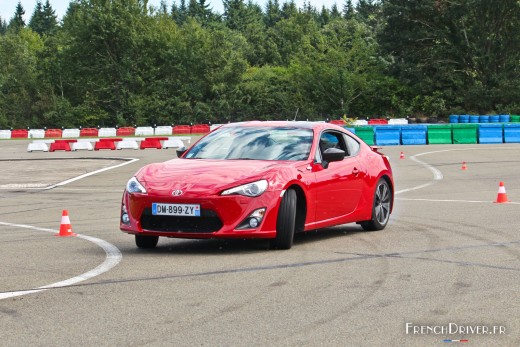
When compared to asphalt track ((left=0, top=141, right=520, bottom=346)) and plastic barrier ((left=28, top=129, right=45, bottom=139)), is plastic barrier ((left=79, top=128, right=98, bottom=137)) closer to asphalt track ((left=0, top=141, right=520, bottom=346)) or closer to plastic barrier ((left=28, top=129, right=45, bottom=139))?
plastic barrier ((left=28, top=129, right=45, bottom=139))

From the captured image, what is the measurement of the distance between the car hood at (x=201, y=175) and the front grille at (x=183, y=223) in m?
0.24

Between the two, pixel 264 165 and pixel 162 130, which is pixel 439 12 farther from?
pixel 264 165

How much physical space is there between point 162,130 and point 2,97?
31.8 metres

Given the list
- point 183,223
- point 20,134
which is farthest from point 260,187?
point 20,134

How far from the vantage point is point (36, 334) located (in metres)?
5.92

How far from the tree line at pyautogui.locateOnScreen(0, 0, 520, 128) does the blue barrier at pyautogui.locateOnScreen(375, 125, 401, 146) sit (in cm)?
2758

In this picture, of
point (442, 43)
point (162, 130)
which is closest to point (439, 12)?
point (442, 43)

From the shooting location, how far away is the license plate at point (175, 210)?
955 cm

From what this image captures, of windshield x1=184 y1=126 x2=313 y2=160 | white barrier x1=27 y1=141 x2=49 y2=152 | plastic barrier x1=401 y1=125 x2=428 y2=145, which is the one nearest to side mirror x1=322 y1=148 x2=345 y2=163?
windshield x1=184 y1=126 x2=313 y2=160

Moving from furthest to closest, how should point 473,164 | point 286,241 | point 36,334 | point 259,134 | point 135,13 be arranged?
1. point 135,13
2. point 473,164
3. point 259,134
4. point 286,241
5. point 36,334

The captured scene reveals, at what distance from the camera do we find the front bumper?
375 inches

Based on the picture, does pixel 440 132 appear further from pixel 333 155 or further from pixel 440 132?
pixel 333 155

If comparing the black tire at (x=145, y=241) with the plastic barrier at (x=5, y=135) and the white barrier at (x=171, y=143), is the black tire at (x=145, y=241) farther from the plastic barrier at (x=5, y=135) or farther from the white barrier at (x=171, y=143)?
the plastic barrier at (x=5, y=135)

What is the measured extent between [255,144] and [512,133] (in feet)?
112
